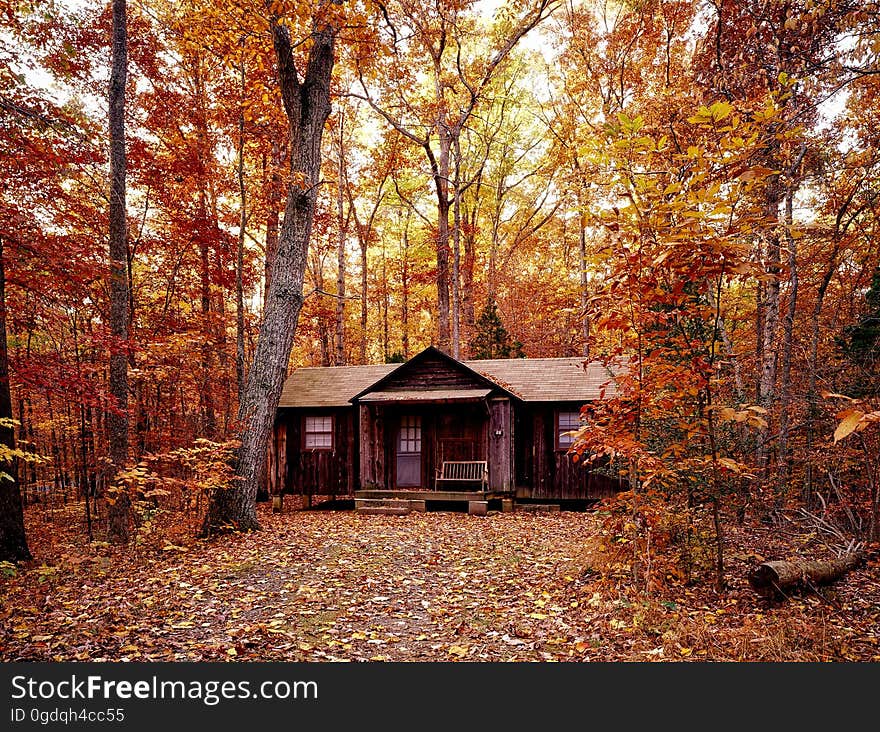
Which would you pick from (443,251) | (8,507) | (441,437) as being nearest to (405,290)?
(443,251)

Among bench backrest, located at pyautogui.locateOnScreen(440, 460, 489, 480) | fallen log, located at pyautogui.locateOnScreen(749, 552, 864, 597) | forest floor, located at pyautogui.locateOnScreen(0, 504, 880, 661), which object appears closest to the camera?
forest floor, located at pyautogui.locateOnScreen(0, 504, 880, 661)

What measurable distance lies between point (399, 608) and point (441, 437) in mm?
9700

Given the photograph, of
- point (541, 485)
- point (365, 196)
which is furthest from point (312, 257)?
point (541, 485)

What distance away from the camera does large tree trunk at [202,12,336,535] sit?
964 centimetres

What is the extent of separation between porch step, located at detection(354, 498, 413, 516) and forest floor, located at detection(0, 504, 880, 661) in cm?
498

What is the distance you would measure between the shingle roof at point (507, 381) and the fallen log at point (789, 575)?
26.6 feet

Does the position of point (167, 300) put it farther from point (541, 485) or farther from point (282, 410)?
point (541, 485)

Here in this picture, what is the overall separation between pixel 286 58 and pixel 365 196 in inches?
663

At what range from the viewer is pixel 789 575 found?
210 inches

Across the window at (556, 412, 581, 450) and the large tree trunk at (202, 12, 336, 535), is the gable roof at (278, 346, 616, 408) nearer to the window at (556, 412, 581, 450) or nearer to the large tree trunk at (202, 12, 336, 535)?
the window at (556, 412, 581, 450)

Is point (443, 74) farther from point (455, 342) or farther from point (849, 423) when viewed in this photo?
point (849, 423)

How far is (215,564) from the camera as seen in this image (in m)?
7.24

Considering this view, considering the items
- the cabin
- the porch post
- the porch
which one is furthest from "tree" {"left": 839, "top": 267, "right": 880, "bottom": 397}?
the porch post

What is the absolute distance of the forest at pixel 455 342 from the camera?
482cm
